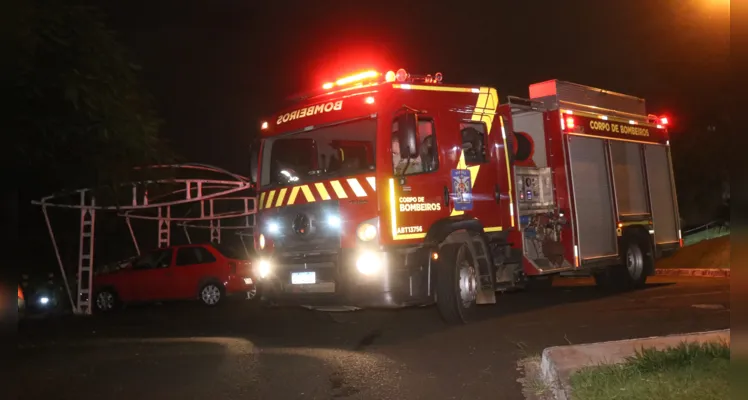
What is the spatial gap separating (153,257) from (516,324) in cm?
920

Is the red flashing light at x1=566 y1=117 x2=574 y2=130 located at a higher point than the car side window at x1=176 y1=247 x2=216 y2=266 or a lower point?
higher

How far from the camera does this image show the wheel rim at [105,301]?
605 inches

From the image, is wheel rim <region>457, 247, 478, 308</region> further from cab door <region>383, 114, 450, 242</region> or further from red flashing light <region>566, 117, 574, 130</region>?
red flashing light <region>566, 117, 574, 130</region>

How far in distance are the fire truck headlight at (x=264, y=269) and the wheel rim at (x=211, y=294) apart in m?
5.85

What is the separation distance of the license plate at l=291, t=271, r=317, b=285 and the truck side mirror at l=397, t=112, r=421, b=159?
6.25 feet

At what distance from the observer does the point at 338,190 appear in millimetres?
8156

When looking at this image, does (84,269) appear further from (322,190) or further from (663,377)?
(663,377)

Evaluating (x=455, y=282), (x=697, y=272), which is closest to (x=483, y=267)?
(x=455, y=282)

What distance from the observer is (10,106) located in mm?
6695

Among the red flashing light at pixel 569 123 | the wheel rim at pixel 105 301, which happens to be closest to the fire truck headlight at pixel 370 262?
the red flashing light at pixel 569 123

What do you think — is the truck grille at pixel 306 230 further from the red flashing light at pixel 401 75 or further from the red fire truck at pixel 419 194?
the red flashing light at pixel 401 75

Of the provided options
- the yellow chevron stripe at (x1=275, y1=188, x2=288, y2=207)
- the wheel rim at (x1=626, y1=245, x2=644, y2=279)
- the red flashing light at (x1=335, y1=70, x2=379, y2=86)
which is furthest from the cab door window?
the wheel rim at (x1=626, y1=245, x2=644, y2=279)

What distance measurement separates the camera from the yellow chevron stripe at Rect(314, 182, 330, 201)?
824 centimetres

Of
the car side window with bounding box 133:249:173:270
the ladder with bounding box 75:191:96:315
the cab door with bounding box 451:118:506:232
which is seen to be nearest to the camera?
the cab door with bounding box 451:118:506:232
